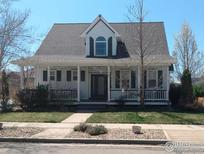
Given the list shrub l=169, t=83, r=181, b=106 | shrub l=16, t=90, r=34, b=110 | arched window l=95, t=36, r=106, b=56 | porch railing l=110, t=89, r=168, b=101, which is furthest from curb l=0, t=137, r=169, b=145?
shrub l=169, t=83, r=181, b=106

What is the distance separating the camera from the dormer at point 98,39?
101 feet

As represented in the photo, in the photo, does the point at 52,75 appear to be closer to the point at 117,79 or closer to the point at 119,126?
the point at 117,79

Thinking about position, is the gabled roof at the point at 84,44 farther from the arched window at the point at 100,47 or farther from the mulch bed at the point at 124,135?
the mulch bed at the point at 124,135

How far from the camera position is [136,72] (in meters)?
30.5

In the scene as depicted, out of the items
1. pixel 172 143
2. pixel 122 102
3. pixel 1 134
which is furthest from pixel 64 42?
pixel 172 143

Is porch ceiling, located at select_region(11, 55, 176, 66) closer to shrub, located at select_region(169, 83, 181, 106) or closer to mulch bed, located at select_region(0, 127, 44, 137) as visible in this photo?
shrub, located at select_region(169, 83, 181, 106)

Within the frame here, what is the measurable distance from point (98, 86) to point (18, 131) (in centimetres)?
1573

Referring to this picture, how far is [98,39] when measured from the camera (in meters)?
31.0

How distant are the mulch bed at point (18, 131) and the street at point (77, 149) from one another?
1303mm

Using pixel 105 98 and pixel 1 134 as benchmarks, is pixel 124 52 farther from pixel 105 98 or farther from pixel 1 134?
pixel 1 134

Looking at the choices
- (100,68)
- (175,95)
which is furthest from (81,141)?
(175,95)

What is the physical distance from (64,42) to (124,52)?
505cm

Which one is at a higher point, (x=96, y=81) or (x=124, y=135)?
(x=96, y=81)

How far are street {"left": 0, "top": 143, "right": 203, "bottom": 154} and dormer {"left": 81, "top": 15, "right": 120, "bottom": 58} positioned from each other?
1761cm
